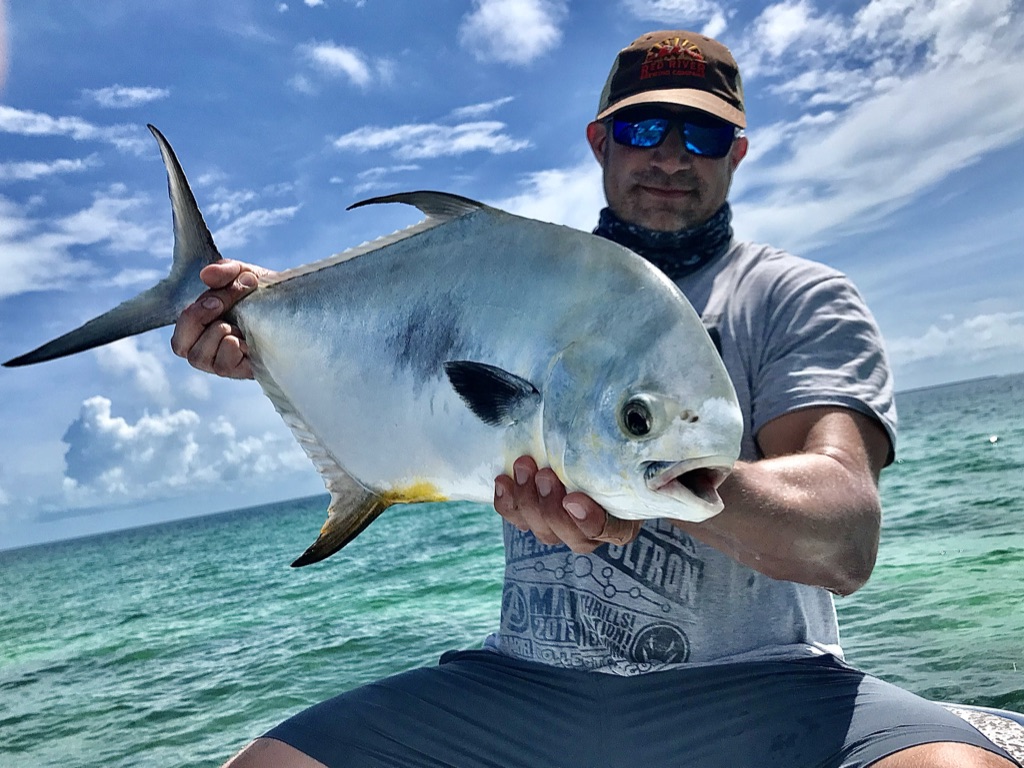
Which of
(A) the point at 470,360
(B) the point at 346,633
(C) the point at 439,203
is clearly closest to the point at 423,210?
(C) the point at 439,203

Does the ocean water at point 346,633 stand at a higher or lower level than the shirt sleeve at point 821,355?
lower

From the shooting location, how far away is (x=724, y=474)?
4.65 feet

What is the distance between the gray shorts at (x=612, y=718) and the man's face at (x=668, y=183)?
4.81ft

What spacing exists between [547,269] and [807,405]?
0.90m

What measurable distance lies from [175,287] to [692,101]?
171 centimetres

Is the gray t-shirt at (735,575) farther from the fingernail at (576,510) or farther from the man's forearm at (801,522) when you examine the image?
the fingernail at (576,510)

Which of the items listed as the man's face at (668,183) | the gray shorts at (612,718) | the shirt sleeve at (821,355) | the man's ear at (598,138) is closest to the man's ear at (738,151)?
the man's face at (668,183)

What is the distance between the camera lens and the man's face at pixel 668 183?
8.97 ft

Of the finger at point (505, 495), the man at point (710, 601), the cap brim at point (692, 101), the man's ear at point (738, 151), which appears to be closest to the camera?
the finger at point (505, 495)

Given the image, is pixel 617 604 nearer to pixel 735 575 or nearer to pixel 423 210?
pixel 735 575

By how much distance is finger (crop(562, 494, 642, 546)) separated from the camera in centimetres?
147

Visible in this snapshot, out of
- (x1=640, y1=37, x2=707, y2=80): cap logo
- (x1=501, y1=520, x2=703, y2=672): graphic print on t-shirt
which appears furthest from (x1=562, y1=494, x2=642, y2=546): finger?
(x1=640, y1=37, x2=707, y2=80): cap logo

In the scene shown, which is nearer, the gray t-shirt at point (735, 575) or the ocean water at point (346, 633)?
the gray t-shirt at point (735, 575)

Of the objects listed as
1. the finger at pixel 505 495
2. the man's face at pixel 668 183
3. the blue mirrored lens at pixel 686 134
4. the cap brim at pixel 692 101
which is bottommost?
the finger at pixel 505 495
